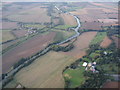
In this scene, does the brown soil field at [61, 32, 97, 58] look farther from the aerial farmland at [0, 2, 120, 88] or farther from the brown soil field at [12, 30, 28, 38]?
the brown soil field at [12, 30, 28, 38]

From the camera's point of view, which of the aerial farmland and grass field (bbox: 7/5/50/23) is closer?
the aerial farmland

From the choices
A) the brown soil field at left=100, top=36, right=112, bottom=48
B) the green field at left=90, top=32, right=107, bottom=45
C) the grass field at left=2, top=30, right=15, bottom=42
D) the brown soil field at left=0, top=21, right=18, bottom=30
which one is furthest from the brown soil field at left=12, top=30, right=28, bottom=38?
the brown soil field at left=100, top=36, right=112, bottom=48

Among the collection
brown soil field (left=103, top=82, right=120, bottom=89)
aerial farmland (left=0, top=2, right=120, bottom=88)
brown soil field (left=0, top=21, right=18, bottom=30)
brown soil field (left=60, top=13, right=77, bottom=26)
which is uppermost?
brown soil field (left=60, top=13, right=77, bottom=26)

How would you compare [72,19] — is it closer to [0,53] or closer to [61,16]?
[61,16]

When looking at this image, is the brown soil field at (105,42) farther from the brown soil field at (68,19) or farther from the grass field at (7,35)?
the grass field at (7,35)

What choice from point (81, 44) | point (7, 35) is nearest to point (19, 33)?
point (7, 35)

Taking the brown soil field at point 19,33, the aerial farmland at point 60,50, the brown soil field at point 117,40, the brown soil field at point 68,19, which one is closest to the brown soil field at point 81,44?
the aerial farmland at point 60,50

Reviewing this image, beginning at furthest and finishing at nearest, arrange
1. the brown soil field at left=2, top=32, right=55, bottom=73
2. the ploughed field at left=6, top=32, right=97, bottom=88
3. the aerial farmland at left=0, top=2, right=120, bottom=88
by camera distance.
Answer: the brown soil field at left=2, top=32, right=55, bottom=73 < the aerial farmland at left=0, top=2, right=120, bottom=88 < the ploughed field at left=6, top=32, right=97, bottom=88

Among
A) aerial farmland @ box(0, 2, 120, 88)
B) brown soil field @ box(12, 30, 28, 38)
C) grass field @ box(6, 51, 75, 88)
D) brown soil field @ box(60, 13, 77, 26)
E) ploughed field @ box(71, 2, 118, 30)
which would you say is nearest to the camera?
grass field @ box(6, 51, 75, 88)

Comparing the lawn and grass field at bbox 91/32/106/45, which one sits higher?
grass field at bbox 91/32/106/45
